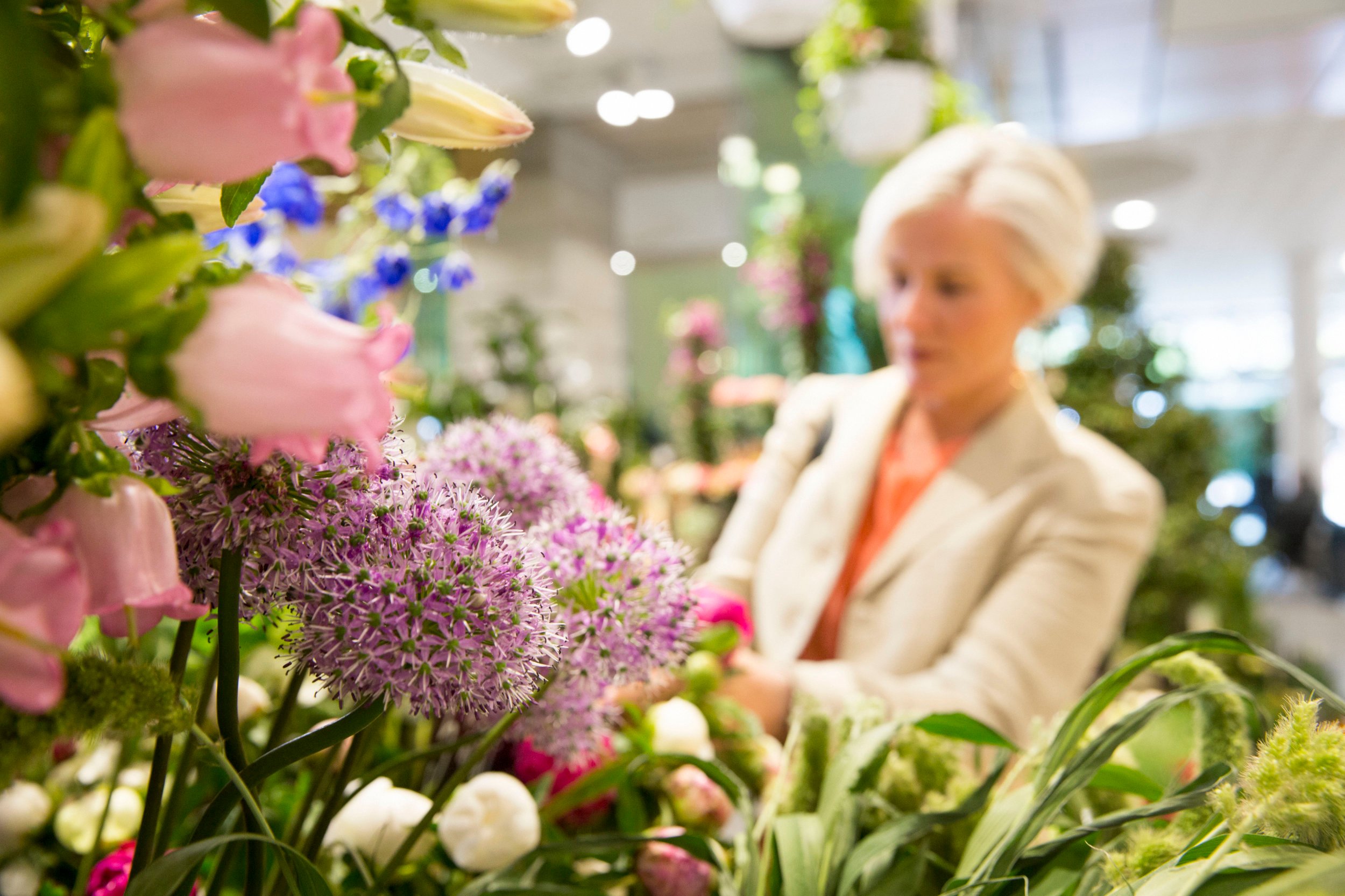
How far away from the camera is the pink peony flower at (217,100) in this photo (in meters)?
0.16

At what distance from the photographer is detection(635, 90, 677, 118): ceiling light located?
4539 mm

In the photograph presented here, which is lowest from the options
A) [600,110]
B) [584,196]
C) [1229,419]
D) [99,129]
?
[1229,419]

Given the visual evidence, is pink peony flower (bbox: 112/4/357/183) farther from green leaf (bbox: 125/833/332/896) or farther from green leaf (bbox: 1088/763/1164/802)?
green leaf (bbox: 1088/763/1164/802)

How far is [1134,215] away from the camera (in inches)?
294

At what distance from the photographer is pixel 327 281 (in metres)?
1.05

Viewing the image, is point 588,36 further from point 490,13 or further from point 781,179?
point 490,13

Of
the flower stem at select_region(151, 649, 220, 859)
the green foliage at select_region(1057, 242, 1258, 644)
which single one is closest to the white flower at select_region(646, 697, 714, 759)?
the flower stem at select_region(151, 649, 220, 859)

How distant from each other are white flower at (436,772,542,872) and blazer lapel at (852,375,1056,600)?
0.81 m

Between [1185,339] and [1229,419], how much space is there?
1154mm

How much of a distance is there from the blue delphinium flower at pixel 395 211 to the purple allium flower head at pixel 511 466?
655 mm

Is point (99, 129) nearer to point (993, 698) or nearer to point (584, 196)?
point (993, 698)

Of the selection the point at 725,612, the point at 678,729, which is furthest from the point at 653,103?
the point at 678,729

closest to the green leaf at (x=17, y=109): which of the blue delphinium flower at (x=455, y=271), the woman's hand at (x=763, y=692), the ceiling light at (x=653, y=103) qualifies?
the woman's hand at (x=763, y=692)

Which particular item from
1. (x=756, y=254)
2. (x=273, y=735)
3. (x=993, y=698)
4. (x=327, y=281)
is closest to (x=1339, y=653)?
(x=756, y=254)
